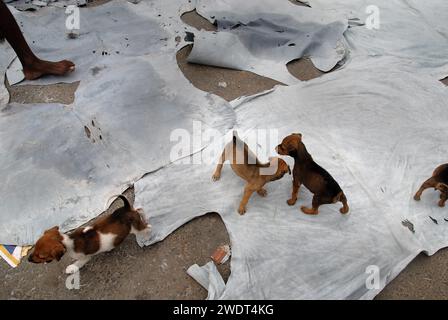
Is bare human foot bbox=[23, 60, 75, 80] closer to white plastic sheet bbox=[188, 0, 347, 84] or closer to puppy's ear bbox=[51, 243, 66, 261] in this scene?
white plastic sheet bbox=[188, 0, 347, 84]

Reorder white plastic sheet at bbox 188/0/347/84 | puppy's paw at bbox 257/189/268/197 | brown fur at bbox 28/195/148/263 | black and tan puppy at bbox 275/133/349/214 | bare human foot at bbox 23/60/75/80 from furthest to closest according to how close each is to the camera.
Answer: white plastic sheet at bbox 188/0/347/84 → bare human foot at bbox 23/60/75/80 → puppy's paw at bbox 257/189/268/197 → black and tan puppy at bbox 275/133/349/214 → brown fur at bbox 28/195/148/263

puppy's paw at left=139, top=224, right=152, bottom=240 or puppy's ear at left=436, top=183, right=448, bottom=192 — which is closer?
puppy's paw at left=139, top=224, right=152, bottom=240

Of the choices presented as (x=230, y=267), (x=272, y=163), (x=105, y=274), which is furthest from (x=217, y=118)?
(x=105, y=274)

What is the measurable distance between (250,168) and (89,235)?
1.15 m

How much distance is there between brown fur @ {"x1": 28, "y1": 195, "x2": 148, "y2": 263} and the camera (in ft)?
7.11

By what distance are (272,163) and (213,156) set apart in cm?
66

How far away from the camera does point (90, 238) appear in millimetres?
2354

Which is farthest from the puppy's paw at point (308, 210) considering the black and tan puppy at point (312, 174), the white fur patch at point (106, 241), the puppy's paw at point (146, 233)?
the white fur patch at point (106, 241)

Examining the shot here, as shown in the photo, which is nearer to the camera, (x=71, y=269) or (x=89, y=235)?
(x=89, y=235)

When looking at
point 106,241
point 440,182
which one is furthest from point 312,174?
point 106,241

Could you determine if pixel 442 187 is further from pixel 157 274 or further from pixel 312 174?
pixel 157 274

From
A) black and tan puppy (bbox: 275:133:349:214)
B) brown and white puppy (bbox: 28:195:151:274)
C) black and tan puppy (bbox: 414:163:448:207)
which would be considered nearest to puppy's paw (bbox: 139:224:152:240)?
brown and white puppy (bbox: 28:195:151:274)

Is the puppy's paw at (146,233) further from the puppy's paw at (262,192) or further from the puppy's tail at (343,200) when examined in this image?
the puppy's tail at (343,200)
